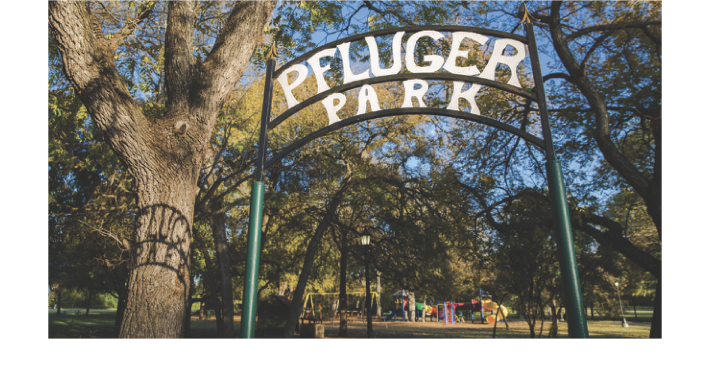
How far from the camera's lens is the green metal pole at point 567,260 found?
3.08 meters

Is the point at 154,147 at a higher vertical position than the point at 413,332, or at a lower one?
higher

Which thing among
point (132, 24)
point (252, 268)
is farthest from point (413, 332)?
point (252, 268)

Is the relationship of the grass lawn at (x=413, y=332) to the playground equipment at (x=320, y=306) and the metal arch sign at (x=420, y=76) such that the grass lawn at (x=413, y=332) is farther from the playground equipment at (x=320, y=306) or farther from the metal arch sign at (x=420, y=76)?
the metal arch sign at (x=420, y=76)

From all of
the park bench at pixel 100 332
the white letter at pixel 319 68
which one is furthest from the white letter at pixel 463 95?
the park bench at pixel 100 332

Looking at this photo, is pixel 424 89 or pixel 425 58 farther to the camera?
pixel 424 89

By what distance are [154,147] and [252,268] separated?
7.45ft

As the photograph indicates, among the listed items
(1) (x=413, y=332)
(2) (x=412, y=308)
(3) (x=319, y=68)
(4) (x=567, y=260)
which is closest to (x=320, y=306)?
(1) (x=413, y=332)

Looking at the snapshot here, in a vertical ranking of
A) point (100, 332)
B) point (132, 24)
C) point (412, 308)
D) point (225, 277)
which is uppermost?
point (132, 24)

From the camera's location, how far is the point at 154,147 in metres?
4.80

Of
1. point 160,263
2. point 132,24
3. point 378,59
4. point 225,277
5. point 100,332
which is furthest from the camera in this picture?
point 100,332

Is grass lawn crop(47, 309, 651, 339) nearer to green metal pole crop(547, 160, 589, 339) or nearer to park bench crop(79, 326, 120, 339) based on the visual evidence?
park bench crop(79, 326, 120, 339)

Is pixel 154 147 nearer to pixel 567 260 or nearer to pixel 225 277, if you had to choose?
pixel 567 260

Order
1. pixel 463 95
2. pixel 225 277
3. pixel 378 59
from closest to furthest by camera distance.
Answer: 1. pixel 463 95
2. pixel 378 59
3. pixel 225 277
